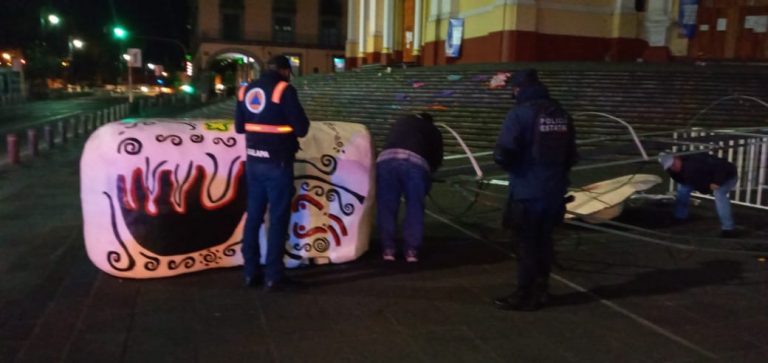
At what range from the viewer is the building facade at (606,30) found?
20328 mm

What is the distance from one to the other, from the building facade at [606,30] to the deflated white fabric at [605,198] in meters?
14.2

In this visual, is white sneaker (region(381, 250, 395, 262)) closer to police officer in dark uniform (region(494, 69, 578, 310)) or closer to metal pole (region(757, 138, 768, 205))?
police officer in dark uniform (region(494, 69, 578, 310))

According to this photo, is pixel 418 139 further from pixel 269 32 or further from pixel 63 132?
pixel 269 32

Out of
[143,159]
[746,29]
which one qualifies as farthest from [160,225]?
[746,29]

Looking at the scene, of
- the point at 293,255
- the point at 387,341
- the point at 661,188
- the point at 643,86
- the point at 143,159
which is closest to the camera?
the point at 387,341

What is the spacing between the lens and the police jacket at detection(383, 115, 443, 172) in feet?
20.9

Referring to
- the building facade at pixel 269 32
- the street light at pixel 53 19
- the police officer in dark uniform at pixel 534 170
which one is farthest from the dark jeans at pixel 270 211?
the street light at pixel 53 19

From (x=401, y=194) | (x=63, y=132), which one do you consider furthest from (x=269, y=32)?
(x=401, y=194)

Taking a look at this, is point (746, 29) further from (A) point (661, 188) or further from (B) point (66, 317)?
(B) point (66, 317)

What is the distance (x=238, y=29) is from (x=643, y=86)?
5448 cm

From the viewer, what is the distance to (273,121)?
17.3 ft

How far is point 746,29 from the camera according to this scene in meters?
20.1

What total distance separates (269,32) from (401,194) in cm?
6135

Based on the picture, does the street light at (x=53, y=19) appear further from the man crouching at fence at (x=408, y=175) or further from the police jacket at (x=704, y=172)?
the police jacket at (x=704, y=172)
